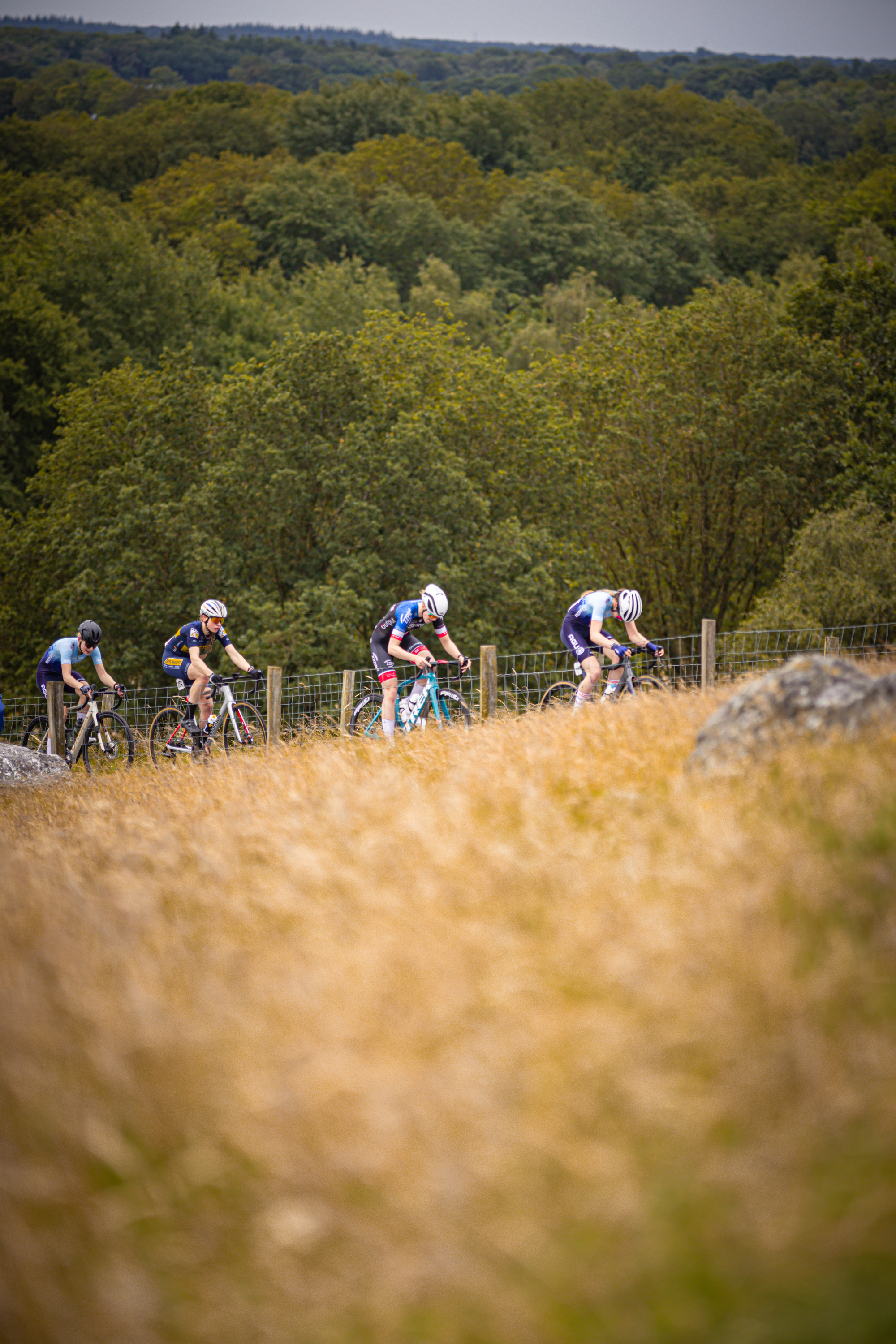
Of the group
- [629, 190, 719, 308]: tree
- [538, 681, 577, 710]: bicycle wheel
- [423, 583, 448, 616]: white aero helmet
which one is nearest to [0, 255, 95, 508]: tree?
[423, 583, 448, 616]: white aero helmet

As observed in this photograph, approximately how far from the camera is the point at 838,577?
762 inches

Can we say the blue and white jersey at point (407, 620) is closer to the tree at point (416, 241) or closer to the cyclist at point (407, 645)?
the cyclist at point (407, 645)

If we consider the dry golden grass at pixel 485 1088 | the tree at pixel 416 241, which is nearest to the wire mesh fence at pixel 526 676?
the dry golden grass at pixel 485 1088

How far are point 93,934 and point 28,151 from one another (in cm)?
7081

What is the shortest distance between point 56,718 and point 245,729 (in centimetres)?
254

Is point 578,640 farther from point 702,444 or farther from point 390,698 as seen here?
point 702,444

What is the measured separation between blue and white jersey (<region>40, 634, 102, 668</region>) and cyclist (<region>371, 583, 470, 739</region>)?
3.73 m

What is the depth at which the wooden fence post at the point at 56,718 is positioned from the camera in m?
13.2

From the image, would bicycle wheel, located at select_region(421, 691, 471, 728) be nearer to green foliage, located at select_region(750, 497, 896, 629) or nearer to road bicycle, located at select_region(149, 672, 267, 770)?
road bicycle, located at select_region(149, 672, 267, 770)

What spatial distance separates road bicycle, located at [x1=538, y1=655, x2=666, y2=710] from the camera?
1059 centimetres

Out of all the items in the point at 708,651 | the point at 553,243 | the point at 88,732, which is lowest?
the point at 88,732

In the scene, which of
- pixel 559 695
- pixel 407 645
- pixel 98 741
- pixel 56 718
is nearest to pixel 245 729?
pixel 98 741

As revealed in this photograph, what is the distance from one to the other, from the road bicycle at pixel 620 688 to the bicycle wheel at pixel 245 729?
3395mm

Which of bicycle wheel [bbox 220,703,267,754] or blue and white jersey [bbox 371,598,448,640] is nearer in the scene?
blue and white jersey [bbox 371,598,448,640]
